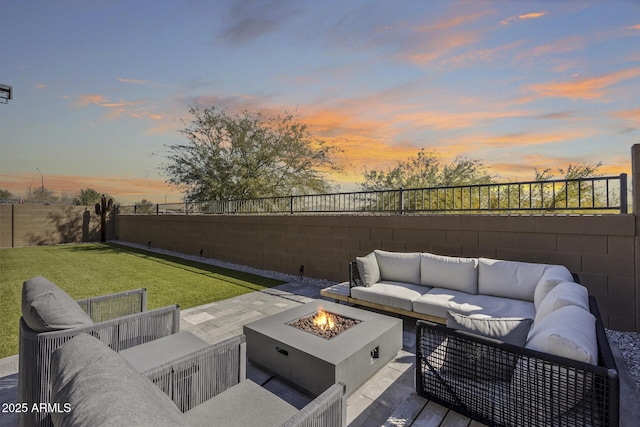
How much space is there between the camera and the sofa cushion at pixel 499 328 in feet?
6.34

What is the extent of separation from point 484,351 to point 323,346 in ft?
4.14

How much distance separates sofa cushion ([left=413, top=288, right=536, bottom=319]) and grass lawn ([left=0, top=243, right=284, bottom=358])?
3571mm

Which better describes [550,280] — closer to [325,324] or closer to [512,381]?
[512,381]

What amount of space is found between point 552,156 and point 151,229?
14.9 m

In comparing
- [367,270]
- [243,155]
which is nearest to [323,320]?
[367,270]

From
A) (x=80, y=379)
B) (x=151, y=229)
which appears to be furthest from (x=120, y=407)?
(x=151, y=229)

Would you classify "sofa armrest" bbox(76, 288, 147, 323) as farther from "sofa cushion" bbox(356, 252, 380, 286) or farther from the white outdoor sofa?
the white outdoor sofa

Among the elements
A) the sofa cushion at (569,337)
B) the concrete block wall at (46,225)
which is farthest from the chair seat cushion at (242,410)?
the concrete block wall at (46,225)

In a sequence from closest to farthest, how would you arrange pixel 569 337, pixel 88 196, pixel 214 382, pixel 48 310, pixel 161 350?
pixel 569 337
pixel 48 310
pixel 214 382
pixel 161 350
pixel 88 196

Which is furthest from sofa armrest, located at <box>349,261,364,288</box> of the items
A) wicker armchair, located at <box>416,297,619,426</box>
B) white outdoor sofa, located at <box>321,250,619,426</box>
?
wicker armchair, located at <box>416,297,619,426</box>

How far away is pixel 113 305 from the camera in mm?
3203

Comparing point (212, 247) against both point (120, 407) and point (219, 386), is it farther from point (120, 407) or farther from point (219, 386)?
point (120, 407)

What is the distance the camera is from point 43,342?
5.97 feet

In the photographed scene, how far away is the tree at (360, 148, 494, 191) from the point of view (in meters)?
10.2
